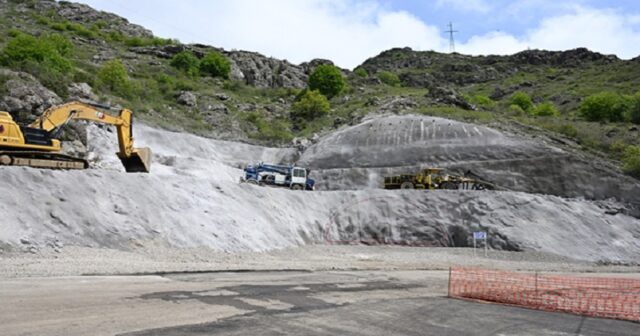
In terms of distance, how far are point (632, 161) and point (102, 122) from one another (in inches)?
1436

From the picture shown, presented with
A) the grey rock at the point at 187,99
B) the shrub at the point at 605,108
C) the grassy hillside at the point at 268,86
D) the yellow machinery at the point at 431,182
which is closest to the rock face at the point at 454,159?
the grassy hillside at the point at 268,86

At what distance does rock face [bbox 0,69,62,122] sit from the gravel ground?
20.2 m

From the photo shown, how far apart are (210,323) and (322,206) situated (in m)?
23.8

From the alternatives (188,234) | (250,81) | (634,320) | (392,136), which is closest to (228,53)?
(250,81)

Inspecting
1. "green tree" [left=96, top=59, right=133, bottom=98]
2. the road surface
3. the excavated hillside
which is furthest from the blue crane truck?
"green tree" [left=96, top=59, right=133, bottom=98]

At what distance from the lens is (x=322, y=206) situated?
32781 millimetres

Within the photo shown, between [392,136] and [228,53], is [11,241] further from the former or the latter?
[228,53]

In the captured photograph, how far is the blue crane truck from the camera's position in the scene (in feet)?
115

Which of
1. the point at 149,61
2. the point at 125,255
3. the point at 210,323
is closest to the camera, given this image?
the point at 210,323

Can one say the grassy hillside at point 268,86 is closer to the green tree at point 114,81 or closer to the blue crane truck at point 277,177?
the green tree at point 114,81

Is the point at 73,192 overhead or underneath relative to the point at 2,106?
underneath

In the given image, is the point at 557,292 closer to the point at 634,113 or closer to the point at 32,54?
the point at 634,113

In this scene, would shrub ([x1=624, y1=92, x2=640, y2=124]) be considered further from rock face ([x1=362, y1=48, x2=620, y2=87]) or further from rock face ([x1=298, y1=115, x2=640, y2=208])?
rock face ([x1=362, y1=48, x2=620, y2=87])

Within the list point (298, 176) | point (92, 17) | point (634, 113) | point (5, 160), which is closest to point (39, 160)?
point (5, 160)
